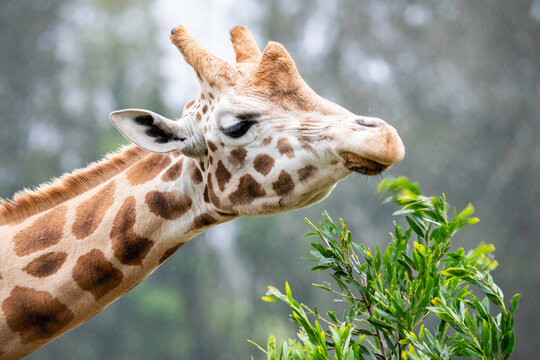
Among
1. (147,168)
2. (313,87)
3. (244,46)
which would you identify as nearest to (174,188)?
(147,168)

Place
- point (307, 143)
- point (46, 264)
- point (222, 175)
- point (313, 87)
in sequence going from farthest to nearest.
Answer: point (313, 87), point (46, 264), point (222, 175), point (307, 143)

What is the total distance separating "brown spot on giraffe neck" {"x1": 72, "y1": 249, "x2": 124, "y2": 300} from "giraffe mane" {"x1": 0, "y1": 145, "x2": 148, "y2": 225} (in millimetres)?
295

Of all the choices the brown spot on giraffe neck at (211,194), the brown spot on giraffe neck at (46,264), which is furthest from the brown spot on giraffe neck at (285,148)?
the brown spot on giraffe neck at (46,264)

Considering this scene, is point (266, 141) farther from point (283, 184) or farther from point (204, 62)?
point (204, 62)

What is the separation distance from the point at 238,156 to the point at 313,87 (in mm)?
9632

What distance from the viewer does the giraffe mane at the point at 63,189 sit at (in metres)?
1.92

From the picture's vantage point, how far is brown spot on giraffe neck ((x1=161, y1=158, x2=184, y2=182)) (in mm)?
1764

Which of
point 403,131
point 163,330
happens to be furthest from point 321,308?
point 403,131

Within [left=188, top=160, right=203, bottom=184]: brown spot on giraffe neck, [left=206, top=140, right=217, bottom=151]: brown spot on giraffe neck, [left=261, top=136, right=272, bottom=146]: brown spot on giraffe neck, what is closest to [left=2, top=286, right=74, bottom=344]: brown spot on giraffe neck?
[left=188, top=160, right=203, bottom=184]: brown spot on giraffe neck

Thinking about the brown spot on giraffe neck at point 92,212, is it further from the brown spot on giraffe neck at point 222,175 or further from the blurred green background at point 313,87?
the blurred green background at point 313,87

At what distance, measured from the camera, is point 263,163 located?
5.24 feet

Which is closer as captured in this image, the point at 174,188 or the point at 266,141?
the point at 266,141

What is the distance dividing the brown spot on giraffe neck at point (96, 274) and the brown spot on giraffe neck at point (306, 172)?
25.2 inches

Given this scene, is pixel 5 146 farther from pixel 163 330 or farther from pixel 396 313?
pixel 396 313
